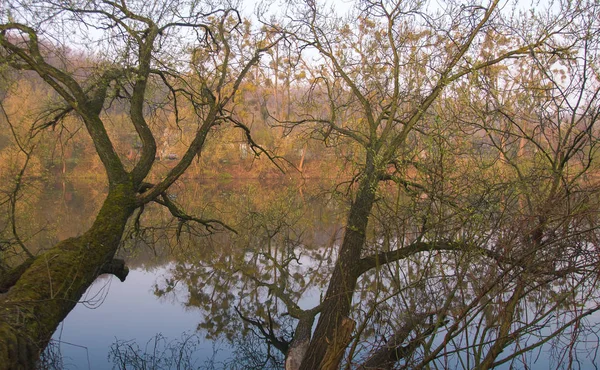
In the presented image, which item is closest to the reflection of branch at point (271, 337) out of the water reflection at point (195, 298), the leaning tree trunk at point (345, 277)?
the water reflection at point (195, 298)

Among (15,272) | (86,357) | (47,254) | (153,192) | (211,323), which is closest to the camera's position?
(47,254)

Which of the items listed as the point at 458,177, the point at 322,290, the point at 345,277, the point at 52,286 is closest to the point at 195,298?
the point at 322,290

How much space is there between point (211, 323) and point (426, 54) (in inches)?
219

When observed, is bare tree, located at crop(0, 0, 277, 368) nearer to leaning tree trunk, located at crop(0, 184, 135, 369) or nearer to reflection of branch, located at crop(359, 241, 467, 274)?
leaning tree trunk, located at crop(0, 184, 135, 369)

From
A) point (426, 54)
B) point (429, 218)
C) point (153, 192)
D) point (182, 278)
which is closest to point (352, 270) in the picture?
point (429, 218)

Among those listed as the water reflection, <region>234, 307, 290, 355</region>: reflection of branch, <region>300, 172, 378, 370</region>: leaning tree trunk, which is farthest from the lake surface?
<region>300, 172, 378, 370</region>: leaning tree trunk

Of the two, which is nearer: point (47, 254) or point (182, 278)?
point (47, 254)

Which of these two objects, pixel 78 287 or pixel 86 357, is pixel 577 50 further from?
pixel 86 357

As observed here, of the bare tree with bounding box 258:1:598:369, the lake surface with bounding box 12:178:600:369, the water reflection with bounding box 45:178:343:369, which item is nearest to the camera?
the bare tree with bounding box 258:1:598:369

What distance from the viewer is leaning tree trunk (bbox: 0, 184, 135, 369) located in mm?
3775

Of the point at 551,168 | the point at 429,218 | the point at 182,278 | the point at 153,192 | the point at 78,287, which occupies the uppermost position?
the point at 182,278

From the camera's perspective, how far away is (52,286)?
183 inches

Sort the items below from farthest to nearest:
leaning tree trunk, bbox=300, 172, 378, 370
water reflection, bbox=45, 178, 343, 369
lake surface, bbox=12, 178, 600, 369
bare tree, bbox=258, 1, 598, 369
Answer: water reflection, bbox=45, 178, 343, 369 < lake surface, bbox=12, 178, 600, 369 < leaning tree trunk, bbox=300, 172, 378, 370 < bare tree, bbox=258, 1, 598, 369

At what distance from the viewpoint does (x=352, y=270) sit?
267 inches
